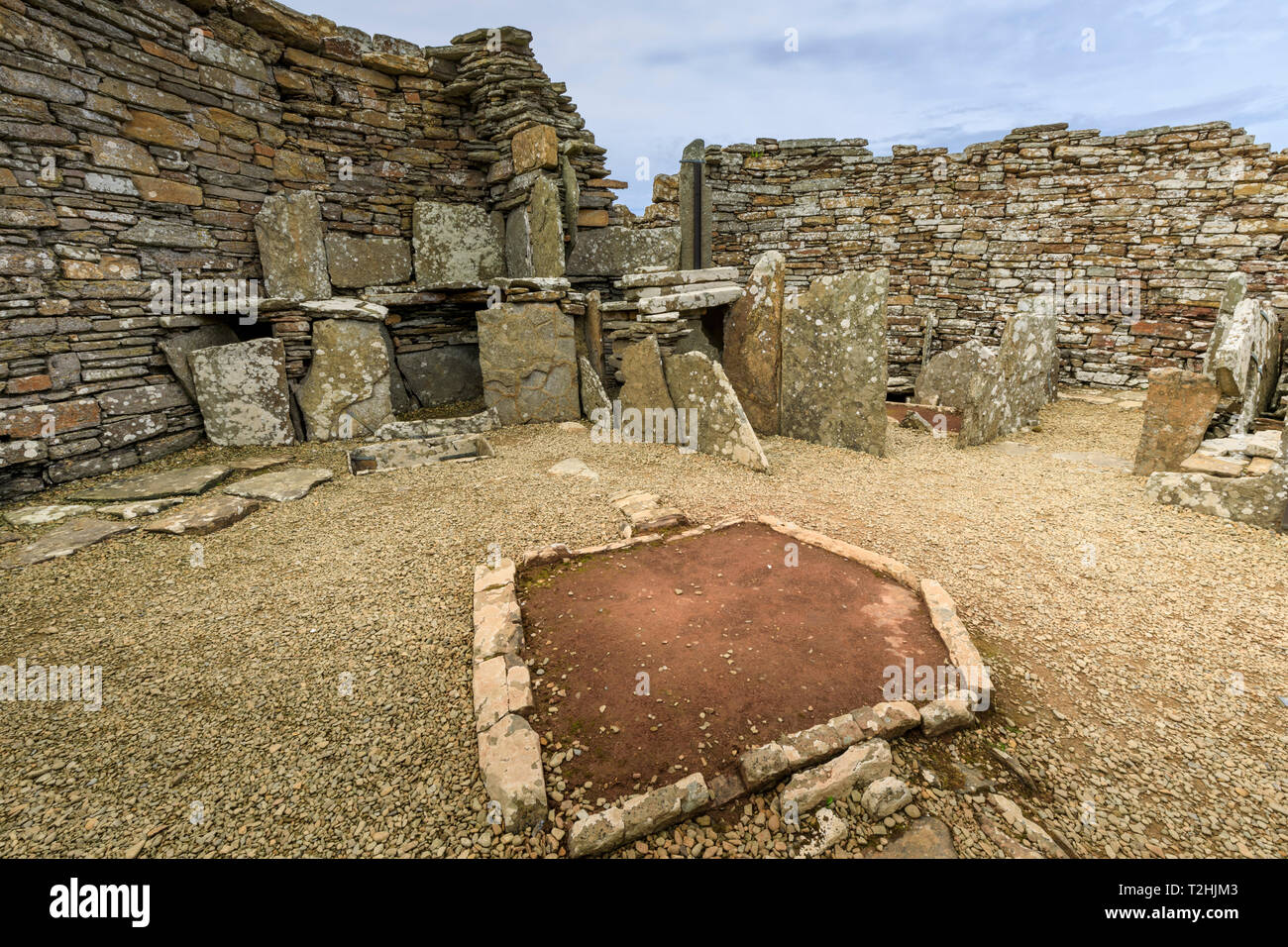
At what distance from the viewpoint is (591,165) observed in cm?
835

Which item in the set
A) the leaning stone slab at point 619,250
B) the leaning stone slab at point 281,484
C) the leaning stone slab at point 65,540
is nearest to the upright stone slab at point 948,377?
the leaning stone slab at point 619,250

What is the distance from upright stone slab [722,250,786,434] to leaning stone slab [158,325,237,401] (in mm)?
5422

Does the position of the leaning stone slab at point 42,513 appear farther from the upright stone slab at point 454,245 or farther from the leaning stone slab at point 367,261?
the upright stone slab at point 454,245

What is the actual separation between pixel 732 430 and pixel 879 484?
1.42 m

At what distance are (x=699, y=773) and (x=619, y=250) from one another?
787 centimetres

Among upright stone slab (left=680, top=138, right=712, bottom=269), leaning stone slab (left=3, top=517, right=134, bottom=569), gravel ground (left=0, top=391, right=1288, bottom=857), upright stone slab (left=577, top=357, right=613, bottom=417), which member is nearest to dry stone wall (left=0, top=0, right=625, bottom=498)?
leaning stone slab (left=3, top=517, right=134, bottom=569)

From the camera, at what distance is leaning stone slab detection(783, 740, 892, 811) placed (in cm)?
183

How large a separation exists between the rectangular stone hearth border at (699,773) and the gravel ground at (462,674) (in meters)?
0.07

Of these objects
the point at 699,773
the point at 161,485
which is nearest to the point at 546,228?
the point at 161,485

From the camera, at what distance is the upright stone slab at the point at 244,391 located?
568cm

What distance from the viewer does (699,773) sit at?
6.29 ft

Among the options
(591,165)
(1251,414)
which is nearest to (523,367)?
(591,165)

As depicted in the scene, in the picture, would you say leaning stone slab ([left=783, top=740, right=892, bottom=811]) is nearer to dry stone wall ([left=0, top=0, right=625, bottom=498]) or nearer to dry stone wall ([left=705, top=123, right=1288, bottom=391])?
dry stone wall ([left=0, top=0, right=625, bottom=498])

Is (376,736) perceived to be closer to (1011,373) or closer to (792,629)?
(792,629)
